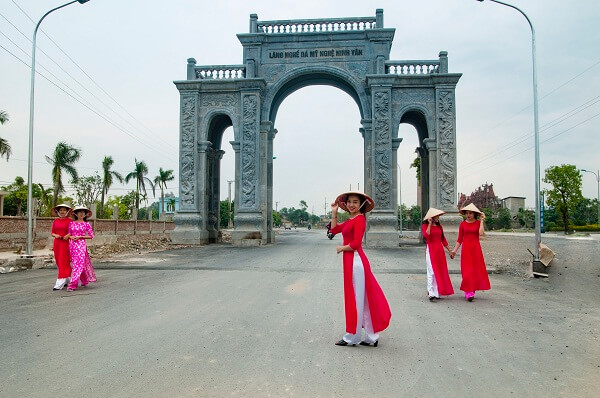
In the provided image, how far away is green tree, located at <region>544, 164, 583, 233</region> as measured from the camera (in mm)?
49156

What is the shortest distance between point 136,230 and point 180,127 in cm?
1093

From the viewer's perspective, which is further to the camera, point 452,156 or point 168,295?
point 452,156

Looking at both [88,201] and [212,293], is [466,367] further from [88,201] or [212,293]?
[88,201]

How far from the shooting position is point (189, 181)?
26141 mm

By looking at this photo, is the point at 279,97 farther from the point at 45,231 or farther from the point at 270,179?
the point at 45,231

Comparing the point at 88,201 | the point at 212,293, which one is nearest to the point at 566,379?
the point at 212,293

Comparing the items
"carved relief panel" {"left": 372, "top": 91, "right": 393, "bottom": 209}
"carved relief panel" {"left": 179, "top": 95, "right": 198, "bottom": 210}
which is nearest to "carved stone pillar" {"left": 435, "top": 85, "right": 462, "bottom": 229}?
"carved relief panel" {"left": 372, "top": 91, "right": 393, "bottom": 209}

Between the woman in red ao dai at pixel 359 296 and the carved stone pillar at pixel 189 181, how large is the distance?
2094cm

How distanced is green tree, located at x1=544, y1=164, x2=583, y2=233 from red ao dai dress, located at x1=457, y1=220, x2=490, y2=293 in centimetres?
4672

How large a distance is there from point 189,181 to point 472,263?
20.1m

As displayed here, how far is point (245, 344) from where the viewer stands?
17.5ft

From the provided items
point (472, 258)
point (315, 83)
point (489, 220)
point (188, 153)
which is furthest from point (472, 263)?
point (489, 220)

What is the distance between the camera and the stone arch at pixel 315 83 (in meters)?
26.1

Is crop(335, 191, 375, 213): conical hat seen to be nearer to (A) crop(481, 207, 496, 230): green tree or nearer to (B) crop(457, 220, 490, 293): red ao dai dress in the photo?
(B) crop(457, 220, 490, 293): red ao dai dress
